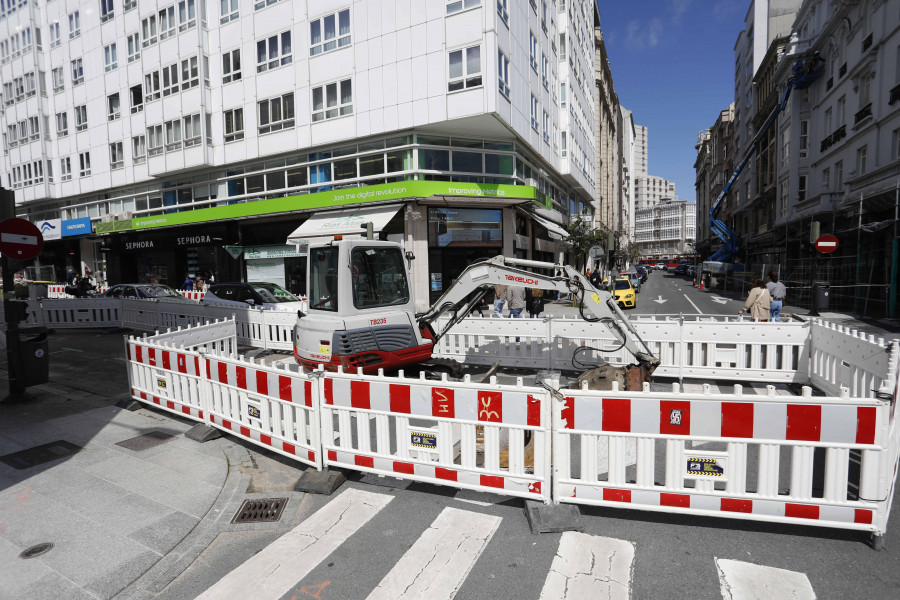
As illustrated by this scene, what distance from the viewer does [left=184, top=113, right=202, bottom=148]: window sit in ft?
81.5

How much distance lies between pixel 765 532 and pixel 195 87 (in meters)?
29.3

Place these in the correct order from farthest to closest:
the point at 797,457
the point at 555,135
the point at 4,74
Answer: the point at 4,74 → the point at 555,135 → the point at 797,457

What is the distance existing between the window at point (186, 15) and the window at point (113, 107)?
8015 millimetres

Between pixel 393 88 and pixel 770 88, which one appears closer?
pixel 393 88

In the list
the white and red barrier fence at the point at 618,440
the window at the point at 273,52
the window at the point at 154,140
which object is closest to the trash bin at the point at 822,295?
the white and red barrier fence at the point at 618,440

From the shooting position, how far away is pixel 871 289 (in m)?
19.4

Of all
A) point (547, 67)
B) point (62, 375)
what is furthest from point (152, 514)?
point (547, 67)

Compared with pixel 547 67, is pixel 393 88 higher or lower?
lower

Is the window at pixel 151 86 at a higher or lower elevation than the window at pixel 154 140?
higher

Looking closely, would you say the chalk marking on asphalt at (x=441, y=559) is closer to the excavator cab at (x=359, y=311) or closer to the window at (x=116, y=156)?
the excavator cab at (x=359, y=311)

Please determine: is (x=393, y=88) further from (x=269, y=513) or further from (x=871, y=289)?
(x=871, y=289)

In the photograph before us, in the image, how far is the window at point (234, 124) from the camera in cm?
2395

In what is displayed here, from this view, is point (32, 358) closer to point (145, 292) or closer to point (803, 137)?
point (145, 292)

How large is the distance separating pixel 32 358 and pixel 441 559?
7.74 meters
